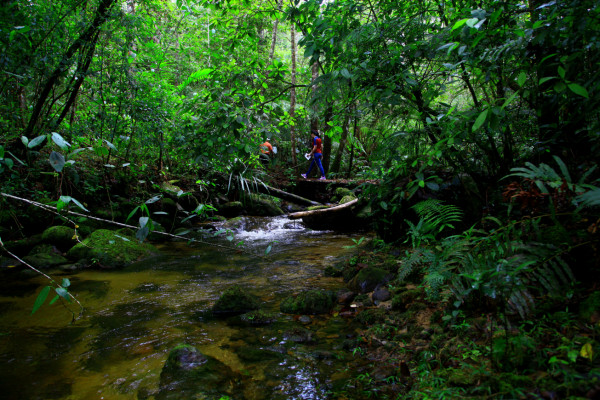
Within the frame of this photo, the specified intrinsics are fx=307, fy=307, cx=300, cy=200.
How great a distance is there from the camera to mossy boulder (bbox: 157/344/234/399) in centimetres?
223

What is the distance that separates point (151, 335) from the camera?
3211mm

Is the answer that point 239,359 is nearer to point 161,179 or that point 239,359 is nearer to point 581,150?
point 581,150

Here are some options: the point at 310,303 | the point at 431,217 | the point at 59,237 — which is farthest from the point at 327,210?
the point at 59,237

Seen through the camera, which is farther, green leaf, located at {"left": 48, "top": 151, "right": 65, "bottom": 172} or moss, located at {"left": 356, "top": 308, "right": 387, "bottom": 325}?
moss, located at {"left": 356, "top": 308, "right": 387, "bottom": 325}

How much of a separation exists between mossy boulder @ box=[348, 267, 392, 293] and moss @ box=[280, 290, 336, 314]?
446mm

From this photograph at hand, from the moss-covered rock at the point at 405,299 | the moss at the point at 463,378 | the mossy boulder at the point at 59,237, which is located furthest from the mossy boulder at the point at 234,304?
the mossy boulder at the point at 59,237

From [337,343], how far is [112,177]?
303 inches

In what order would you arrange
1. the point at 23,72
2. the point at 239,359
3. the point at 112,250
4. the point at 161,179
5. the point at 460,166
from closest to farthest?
the point at 239,359 < the point at 460,166 < the point at 23,72 < the point at 112,250 < the point at 161,179

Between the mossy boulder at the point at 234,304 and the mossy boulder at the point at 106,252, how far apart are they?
2.86 m

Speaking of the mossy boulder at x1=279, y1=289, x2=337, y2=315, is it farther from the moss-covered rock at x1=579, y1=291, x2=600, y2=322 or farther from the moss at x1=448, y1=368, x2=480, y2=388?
the moss-covered rock at x1=579, y1=291, x2=600, y2=322

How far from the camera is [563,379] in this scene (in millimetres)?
1455

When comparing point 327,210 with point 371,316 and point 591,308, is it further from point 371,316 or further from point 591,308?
point 591,308

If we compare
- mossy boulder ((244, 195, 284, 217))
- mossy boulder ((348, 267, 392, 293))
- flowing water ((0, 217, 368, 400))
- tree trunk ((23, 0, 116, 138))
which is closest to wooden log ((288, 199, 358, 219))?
flowing water ((0, 217, 368, 400))

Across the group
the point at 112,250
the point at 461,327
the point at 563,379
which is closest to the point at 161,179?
the point at 112,250
